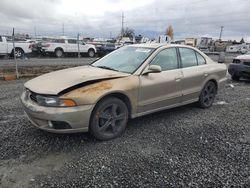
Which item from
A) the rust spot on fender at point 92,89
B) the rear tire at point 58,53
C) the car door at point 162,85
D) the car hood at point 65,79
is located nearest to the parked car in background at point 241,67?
the car door at point 162,85

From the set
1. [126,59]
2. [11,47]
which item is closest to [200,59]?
[126,59]

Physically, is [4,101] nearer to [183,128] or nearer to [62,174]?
[62,174]

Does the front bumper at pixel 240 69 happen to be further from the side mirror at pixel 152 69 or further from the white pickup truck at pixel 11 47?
the white pickup truck at pixel 11 47

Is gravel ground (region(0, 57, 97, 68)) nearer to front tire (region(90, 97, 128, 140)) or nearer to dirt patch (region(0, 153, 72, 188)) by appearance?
front tire (region(90, 97, 128, 140))

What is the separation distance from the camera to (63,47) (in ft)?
71.6

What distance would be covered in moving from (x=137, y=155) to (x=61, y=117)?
118 centimetres

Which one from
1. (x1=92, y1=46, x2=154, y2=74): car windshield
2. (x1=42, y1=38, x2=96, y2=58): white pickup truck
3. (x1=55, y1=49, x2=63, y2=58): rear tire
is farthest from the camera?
(x1=55, y1=49, x2=63, y2=58): rear tire

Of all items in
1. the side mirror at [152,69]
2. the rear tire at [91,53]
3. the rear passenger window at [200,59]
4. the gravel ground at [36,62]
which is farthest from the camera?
the rear tire at [91,53]

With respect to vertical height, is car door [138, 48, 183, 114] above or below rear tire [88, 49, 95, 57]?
above

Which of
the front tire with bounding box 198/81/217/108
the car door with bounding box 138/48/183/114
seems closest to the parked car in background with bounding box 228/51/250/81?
the front tire with bounding box 198/81/217/108

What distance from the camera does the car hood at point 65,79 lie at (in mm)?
3582

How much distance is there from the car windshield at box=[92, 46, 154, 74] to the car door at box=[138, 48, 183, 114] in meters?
0.22

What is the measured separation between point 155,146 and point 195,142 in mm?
682

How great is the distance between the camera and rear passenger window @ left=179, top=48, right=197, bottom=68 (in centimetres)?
517
